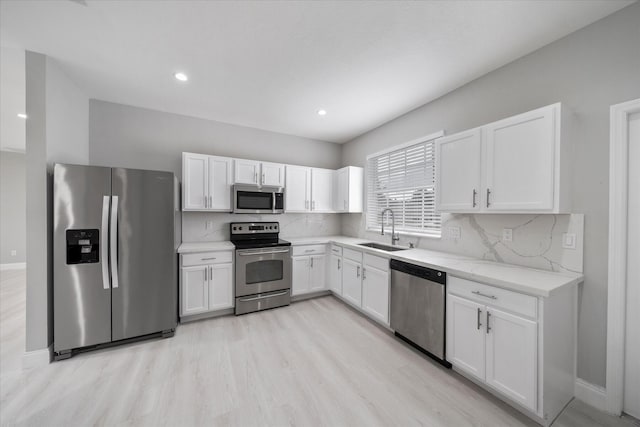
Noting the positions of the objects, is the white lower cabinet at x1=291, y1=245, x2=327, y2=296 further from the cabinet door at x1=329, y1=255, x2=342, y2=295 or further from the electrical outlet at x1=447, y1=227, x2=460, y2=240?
the electrical outlet at x1=447, y1=227, x2=460, y2=240

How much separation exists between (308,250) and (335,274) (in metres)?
0.58

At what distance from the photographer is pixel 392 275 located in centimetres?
267

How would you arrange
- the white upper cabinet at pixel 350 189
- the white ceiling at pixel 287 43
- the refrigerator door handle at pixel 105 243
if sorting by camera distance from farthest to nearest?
the white upper cabinet at pixel 350 189, the refrigerator door handle at pixel 105 243, the white ceiling at pixel 287 43

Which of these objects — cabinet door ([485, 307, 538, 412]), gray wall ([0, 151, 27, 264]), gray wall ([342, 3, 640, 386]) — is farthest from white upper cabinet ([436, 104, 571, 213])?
gray wall ([0, 151, 27, 264])

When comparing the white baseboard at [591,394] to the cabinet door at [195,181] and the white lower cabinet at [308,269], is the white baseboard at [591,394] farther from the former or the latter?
the cabinet door at [195,181]

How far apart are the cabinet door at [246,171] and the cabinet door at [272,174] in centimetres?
11

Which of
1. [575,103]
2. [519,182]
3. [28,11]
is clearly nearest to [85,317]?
[28,11]

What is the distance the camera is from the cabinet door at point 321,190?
13.7 ft

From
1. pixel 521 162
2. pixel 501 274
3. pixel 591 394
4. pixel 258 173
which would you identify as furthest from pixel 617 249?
pixel 258 173

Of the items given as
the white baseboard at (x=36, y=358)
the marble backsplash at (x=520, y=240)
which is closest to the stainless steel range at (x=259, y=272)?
the white baseboard at (x=36, y=358)

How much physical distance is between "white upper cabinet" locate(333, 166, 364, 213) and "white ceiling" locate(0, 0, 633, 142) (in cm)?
134

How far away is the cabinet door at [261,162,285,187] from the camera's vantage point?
3706 mm

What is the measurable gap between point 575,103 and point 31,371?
5051mm

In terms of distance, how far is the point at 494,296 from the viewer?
1729 millimetres
